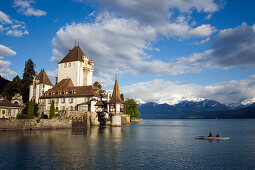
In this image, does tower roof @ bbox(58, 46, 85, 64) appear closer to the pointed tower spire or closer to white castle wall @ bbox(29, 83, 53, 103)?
white castle wall @ bbox(29, 83, 53, 103)

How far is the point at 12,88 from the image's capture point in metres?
97.2

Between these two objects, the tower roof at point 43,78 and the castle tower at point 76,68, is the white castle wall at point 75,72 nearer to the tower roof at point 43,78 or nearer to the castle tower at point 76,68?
the castle tower at point 76,68

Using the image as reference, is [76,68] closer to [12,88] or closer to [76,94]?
[76,94]

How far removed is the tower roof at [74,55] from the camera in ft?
354

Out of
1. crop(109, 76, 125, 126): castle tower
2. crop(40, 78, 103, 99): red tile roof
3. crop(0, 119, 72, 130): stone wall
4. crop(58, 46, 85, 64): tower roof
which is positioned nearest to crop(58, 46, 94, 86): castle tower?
crop(58, 46, 85, 64): tower roof

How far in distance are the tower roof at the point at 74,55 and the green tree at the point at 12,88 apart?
22.5 metres

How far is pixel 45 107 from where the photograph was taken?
97.3 m

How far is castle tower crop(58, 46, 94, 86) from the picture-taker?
4176 inches

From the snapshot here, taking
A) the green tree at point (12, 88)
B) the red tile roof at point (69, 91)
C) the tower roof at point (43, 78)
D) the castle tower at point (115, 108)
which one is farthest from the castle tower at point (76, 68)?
the castle tower at point (115, 108)

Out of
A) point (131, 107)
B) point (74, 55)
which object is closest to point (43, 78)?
point (74, 55)

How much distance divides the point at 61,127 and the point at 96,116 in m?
15.8

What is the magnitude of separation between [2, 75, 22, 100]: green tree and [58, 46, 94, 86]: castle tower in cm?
1882

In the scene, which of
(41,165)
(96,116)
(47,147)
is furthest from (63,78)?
(41,165)

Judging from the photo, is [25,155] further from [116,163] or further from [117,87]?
[117,87]
